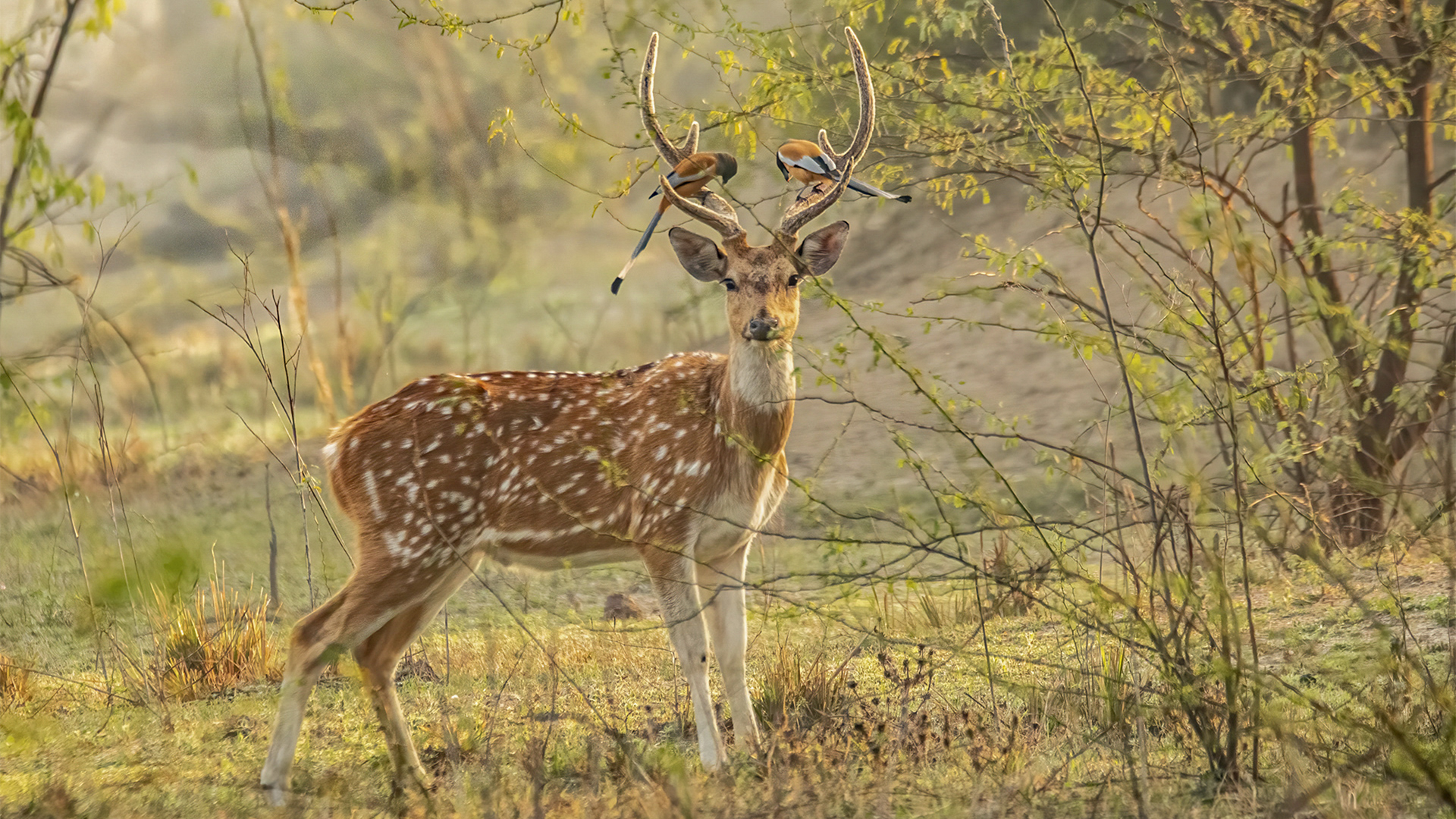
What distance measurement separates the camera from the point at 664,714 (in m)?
6.20

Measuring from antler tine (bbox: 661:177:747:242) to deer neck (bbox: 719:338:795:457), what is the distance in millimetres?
460

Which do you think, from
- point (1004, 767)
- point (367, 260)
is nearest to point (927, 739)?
point (1004, 767)

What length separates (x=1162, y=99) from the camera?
4.43m

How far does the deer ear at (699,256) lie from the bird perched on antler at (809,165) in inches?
23.7

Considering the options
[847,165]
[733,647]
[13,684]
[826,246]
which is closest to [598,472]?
[733,647]

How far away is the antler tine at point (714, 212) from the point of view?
5695mm

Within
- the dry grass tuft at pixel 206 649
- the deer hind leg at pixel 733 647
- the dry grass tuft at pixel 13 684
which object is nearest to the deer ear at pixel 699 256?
the deer hind leg at pixel 733 647

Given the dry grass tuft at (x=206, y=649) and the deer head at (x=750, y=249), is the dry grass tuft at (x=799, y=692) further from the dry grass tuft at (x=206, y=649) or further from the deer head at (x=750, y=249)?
the dry grass tuft at (x=206, y=649)

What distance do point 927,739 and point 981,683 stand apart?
143 cm

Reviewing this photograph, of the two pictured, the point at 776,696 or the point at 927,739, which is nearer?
the point at 927,739

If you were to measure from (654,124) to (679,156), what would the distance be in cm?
23

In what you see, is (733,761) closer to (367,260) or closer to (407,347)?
(407,347)

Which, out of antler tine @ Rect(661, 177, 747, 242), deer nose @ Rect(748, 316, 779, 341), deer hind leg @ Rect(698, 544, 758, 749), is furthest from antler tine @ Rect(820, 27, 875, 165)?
deer hind leg @ Rect(698, 544, 758, 749)

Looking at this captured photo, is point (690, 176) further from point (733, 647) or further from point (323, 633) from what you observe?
point (323, 633)
